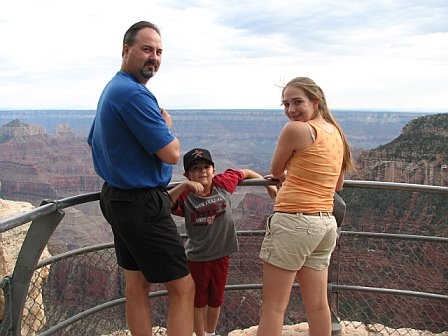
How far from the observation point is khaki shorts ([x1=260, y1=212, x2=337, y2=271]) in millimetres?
2580

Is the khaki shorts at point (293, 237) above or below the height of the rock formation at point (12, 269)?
above

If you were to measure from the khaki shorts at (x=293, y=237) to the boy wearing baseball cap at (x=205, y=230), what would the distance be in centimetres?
50

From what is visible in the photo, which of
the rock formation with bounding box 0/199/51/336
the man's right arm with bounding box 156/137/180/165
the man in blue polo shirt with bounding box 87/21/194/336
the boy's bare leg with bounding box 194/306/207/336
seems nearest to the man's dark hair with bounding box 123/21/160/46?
the man in blue polo shirt with bounding box 87/21/194/336

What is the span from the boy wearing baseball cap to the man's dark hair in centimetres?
77

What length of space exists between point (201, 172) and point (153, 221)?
0.66 m

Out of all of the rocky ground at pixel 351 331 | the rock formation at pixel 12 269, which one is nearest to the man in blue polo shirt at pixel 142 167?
the rocky ground at pixel 351 331

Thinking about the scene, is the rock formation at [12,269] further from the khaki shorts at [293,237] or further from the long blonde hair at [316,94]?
the long blonde hair at [316,94]

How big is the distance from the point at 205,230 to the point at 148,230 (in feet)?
2.11

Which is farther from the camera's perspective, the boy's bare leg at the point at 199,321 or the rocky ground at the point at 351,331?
the rocky ground at the point at 351,331

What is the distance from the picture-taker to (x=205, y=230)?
308cm

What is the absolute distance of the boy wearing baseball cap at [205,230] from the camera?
Answer: 3.07 m

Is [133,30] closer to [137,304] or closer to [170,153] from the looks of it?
[170,153]

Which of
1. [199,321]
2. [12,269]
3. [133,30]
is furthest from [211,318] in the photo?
[12,269]

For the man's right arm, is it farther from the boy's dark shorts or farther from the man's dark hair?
the man's dark hair
